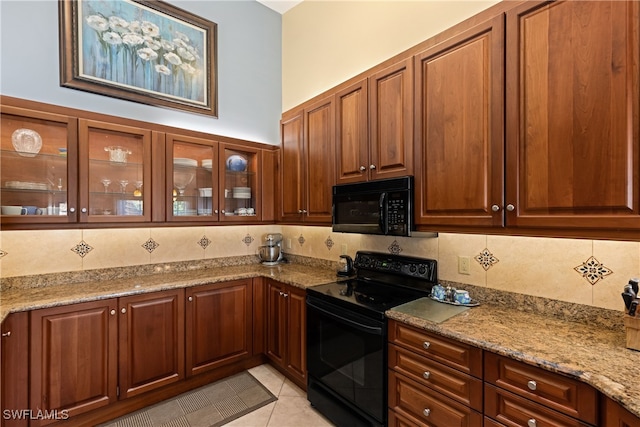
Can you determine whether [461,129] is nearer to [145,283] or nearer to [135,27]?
[145,283]

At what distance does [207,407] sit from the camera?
2.15m

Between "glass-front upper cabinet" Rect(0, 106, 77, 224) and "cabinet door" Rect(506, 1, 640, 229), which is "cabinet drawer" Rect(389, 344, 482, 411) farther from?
"glass-front upper cabinet" Rect(0, 106, 77, 224)


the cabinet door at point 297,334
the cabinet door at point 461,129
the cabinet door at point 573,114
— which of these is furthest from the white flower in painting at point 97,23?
the cabinet door at point 573,114

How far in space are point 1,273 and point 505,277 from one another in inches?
126

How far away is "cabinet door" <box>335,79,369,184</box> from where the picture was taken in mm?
2127

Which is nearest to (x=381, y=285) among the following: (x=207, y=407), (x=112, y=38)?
(x=207, y=407)

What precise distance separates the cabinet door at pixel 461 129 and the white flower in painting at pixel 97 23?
2463mm

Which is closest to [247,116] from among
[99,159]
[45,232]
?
[99,159]

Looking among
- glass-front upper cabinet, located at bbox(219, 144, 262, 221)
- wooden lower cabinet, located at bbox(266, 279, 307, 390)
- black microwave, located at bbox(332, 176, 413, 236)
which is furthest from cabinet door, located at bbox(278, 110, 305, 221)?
→ wooden lower cabinet, located at bbox(266, 279, 307, 390)

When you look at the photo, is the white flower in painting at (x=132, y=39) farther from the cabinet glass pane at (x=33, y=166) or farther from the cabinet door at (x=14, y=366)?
the cabinet door at (x=14, y=366)

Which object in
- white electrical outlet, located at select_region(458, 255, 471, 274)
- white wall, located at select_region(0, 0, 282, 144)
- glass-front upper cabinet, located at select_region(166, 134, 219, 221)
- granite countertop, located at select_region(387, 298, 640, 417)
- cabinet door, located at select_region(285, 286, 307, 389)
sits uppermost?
white wall, located at select_region(0, 0, 282, 144)

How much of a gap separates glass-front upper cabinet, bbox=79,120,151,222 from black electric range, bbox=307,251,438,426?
1625 millimetres

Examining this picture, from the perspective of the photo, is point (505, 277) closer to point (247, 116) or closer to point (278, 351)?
point (278, 351)

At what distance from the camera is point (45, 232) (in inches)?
82.8
